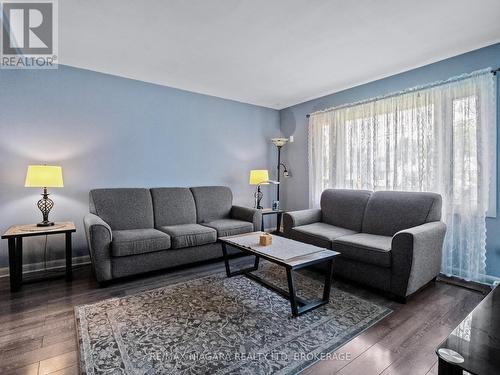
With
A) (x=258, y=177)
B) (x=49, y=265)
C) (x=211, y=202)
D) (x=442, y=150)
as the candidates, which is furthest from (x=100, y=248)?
(x=442, y=150)

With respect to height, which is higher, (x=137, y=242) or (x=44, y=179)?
(x=44, y=179)

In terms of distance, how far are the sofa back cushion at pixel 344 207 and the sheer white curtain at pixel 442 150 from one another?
298mm

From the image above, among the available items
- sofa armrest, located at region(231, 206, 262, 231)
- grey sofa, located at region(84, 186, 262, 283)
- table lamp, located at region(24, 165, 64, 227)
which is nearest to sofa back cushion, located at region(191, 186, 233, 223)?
grey sofa, located at region(84, 186, 262, 283)

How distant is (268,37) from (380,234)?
237 centimetres

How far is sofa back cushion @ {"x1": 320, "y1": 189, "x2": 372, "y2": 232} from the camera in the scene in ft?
10.5

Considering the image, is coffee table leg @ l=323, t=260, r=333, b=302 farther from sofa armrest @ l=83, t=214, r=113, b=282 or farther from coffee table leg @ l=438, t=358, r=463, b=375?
sofa armrest @ l=83, t=214, r=113, b=282

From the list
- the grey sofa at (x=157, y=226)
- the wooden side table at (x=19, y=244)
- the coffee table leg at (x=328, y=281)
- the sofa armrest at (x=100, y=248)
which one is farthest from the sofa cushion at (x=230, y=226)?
the wooden side table at (x=19, y=244)

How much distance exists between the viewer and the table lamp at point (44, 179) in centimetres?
255

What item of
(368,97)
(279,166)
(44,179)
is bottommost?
(44,179)

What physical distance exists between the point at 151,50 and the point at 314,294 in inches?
115

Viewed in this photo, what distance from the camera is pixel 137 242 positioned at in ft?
8.59

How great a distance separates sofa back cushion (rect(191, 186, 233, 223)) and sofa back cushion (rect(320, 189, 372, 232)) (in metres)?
1.41

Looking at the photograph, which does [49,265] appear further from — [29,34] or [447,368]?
[447,368]

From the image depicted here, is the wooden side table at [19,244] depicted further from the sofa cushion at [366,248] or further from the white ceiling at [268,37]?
the sofa cushion at [366,248]
